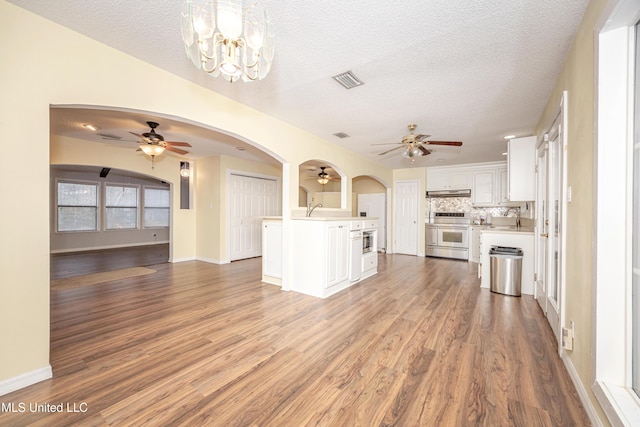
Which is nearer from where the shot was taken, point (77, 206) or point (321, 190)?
point (77, 206)

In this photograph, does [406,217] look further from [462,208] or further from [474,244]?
[474,244]

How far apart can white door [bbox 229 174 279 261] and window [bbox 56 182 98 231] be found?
5.47 meters

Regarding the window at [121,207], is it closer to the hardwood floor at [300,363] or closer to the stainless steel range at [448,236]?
the hardwood floor at [300,363]

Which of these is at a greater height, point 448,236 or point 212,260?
point 448,236

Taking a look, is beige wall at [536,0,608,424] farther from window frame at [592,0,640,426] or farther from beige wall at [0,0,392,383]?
beige wall at [0,0,392,383]

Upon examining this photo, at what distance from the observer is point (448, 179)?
22.8ft

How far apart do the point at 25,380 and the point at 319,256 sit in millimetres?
2795

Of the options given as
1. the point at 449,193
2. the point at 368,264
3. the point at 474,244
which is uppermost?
the point at 449,193

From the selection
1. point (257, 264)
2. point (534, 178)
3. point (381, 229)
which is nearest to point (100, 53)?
point (257, 264)

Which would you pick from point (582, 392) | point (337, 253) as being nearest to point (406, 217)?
point (337, 253)

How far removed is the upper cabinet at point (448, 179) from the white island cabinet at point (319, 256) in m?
4.22

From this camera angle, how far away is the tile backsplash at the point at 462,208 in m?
6.48

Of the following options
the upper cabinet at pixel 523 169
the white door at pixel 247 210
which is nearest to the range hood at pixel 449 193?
the upper cabinet at pixel 523 169

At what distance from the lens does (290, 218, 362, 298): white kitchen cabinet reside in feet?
11.8
